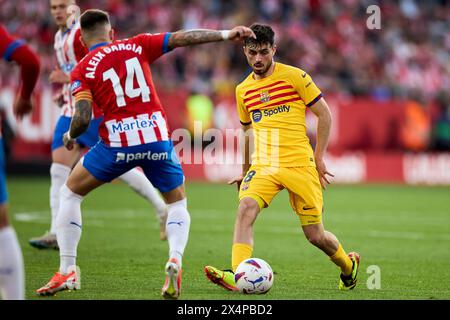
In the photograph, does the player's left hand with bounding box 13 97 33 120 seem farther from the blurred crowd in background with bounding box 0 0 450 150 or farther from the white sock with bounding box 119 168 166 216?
the blurred crowd in background with bounding box 0 0 450 150

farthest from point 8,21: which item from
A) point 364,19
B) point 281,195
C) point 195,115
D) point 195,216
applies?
point 364,19

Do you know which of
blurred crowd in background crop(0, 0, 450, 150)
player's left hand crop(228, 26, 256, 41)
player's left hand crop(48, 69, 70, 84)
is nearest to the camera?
player's left hand crop(228, 26, 256, 41)

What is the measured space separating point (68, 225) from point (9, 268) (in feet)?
5.42

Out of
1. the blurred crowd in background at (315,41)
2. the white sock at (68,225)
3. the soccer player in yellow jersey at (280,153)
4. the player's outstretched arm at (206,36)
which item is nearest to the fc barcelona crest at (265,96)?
the soccer player in yellow jersey at (280,153)

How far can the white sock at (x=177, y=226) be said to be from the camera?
23.5 ft

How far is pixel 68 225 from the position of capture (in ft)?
24.1

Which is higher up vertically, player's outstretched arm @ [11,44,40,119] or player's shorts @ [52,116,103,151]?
player's outstretched arm @ [11,44,40,119]

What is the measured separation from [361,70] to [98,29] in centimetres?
1944

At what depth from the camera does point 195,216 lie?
14898 mm

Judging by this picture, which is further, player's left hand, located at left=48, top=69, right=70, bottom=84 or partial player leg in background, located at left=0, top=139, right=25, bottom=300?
player's left hand, located at left=48, top=69, right=70, bottom=84

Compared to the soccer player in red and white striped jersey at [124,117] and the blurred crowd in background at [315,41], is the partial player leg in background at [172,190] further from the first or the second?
the blurred crowd in background at [315,41]

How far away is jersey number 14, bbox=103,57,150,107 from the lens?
701 cm

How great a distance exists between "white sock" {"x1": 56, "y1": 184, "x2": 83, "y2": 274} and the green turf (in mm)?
312

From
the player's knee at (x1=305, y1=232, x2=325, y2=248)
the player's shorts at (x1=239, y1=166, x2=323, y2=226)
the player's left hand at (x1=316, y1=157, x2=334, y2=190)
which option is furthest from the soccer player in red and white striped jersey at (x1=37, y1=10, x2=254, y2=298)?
the player's left hand at (x1=316, y1=157, x2=334, y2=190)
